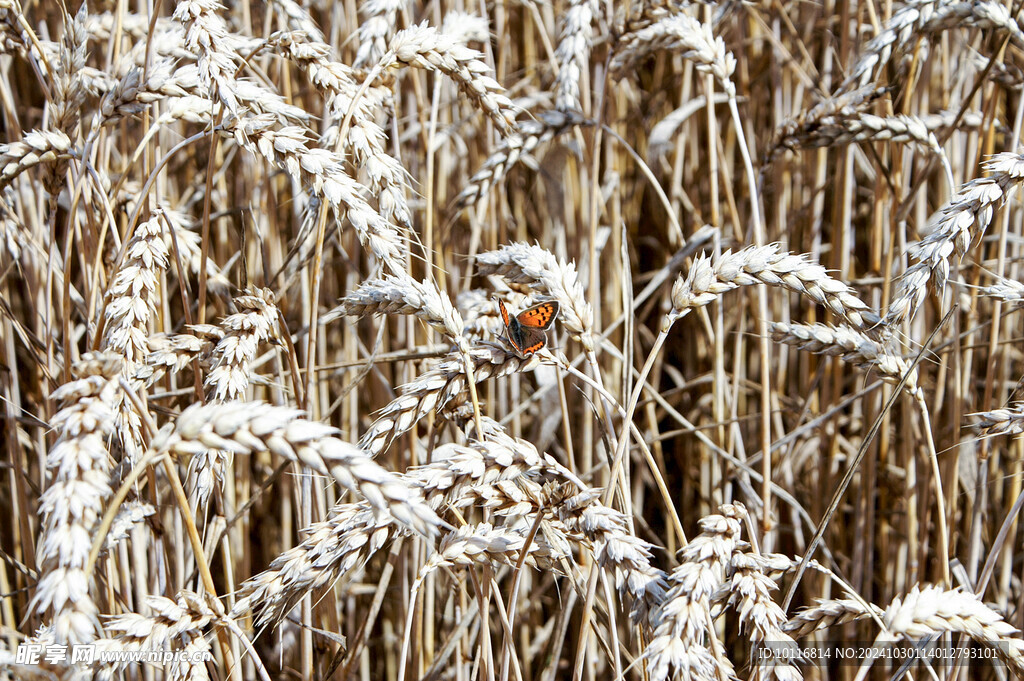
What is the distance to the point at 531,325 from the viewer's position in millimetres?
1173

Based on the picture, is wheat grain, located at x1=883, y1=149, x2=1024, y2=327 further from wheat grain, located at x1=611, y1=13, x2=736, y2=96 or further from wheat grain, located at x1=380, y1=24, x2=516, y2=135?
wheat grain, located at x1=380, y1=24, x2=516, y2=135

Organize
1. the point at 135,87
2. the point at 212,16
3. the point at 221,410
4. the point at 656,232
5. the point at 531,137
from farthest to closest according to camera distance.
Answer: the point at 656,232
the point at 531,137
the point at 135,87
the point at 212,16
the point at 221,410

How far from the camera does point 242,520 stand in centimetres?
177

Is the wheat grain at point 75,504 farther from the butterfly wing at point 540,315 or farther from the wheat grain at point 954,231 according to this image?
the wheat grain at point 954,231

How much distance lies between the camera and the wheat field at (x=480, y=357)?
1018 millimetres

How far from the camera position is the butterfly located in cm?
115

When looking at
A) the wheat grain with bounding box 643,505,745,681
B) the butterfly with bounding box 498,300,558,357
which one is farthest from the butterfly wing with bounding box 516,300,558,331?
the wheat grain with bounding box 643,505,745,681

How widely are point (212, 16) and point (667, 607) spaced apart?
47.6 inches

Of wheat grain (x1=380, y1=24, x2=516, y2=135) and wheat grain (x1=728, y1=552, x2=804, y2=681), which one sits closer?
wheat grain (x1=728, y1=552, x2=804, y2=681)

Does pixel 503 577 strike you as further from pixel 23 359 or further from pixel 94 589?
pixel 23 359

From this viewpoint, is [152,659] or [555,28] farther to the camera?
[555,28]

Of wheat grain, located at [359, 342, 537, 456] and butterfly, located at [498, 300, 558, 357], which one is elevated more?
butterfly, located at [498, 300, 558, 357]

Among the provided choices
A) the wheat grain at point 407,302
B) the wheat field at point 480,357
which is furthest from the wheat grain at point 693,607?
the wheat grain at point 407,302

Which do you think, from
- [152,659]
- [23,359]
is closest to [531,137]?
[152,659]
